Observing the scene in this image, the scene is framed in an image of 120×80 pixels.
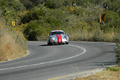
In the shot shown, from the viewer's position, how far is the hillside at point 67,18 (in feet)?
113

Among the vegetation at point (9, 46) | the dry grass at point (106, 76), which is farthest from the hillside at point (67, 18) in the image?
the dry grass at point (106, 76)

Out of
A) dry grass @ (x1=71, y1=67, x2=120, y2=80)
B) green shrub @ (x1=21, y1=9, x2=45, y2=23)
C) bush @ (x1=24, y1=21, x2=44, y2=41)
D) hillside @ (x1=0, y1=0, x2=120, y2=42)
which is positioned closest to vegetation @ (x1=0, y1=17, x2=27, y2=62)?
hillside @ (x1=0, y1=0, x2=120, y2=42)

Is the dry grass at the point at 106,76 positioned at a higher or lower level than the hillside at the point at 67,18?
lower

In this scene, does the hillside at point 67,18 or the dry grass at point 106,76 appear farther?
the hillside at point 67,18

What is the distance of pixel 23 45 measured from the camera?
2164 centimetres

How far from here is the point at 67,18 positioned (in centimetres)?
5734

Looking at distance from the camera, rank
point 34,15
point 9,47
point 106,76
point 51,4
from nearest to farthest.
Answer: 1. point 106,76
2. point 9,47
3. point 34,15
4. point 51,4

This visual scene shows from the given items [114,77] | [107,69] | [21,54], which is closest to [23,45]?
[21,54]

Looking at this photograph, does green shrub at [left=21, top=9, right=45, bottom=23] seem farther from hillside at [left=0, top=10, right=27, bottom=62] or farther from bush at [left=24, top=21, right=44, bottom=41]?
hillside at [left=0, top=10, right=27, bottom=62]

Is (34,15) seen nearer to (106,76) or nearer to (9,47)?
(9,47)

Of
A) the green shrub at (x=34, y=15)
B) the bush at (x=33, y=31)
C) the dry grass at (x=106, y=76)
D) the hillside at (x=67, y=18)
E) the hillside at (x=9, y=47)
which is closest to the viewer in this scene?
the dry grass at (x=106, y=76)

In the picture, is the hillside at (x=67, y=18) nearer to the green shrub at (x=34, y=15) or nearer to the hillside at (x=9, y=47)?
the green shrub at (x=34, y=15)

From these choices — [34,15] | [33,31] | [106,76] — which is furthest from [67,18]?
[106,76]

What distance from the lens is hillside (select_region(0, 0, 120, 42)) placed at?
34594 mm
